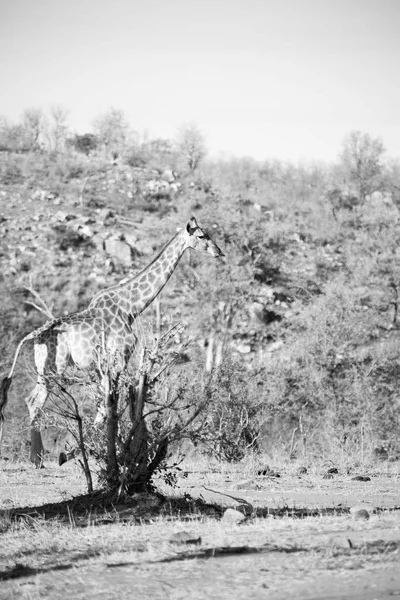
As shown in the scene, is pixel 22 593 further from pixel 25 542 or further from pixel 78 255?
pixel 78 255

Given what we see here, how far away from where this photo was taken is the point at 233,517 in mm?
7715

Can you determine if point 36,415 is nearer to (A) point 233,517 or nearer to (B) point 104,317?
(B) point 104,317

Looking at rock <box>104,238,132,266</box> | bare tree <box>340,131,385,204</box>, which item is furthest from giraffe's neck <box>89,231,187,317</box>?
bare tree <box>340,131,385,204</box>

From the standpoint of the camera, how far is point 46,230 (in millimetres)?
42812

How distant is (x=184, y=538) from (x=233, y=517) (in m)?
1.02

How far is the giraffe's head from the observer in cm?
1627

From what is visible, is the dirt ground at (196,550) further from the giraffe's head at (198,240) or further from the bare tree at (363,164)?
the bare tree at (363,164)

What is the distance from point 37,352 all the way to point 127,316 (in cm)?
177

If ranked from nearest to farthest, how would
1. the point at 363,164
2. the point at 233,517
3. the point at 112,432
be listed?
the point at 233,517, the point at 112,432, the point at 363,164

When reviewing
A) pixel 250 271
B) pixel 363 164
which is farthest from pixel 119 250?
pixel 363 164

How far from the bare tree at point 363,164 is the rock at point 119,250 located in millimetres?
19503

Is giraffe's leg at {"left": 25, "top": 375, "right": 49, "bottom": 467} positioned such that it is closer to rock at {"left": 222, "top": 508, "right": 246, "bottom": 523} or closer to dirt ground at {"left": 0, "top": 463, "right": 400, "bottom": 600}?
dirt ground at {"left": 0, "top": 463, "right": 400, "bottom": 600}

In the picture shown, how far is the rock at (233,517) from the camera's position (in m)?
7.64

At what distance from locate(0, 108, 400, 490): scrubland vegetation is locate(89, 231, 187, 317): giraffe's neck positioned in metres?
0.80
